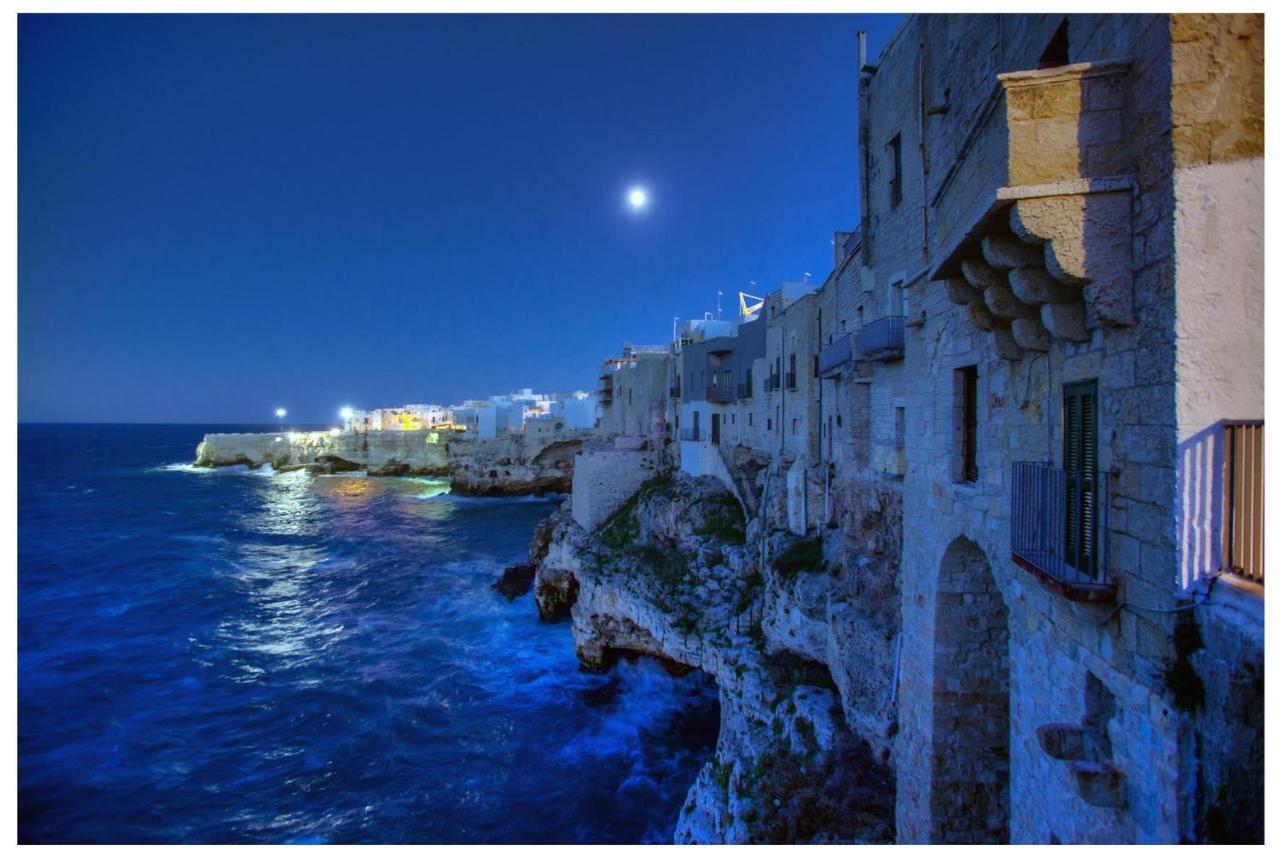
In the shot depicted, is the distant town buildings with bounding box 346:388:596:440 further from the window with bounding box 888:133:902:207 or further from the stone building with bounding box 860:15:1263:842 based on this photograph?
the stone building with bounding box 860:15:1263:842

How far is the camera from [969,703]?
656 centimetres

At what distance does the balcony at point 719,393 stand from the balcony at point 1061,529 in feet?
74.3

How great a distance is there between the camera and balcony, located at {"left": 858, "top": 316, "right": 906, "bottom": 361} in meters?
10.9

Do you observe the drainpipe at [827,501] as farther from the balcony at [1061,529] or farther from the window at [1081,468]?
the window at [1081,468]

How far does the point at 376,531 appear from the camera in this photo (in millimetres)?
39969

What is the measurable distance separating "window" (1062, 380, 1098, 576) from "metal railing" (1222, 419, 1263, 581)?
2.29ft

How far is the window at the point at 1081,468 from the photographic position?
12.1ft

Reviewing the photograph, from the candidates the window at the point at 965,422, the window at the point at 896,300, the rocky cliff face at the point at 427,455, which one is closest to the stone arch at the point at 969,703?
the window at the point at 965,422

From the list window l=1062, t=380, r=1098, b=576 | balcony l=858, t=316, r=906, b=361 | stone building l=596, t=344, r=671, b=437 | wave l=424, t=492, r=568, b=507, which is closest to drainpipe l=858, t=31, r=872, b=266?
balcony l=858, t=316, r=906, b=361

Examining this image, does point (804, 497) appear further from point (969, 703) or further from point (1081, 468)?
point (1081, 468)

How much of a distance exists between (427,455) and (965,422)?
7311cm

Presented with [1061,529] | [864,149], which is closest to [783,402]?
[864,149]

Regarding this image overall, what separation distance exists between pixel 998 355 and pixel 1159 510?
74.1 inches
